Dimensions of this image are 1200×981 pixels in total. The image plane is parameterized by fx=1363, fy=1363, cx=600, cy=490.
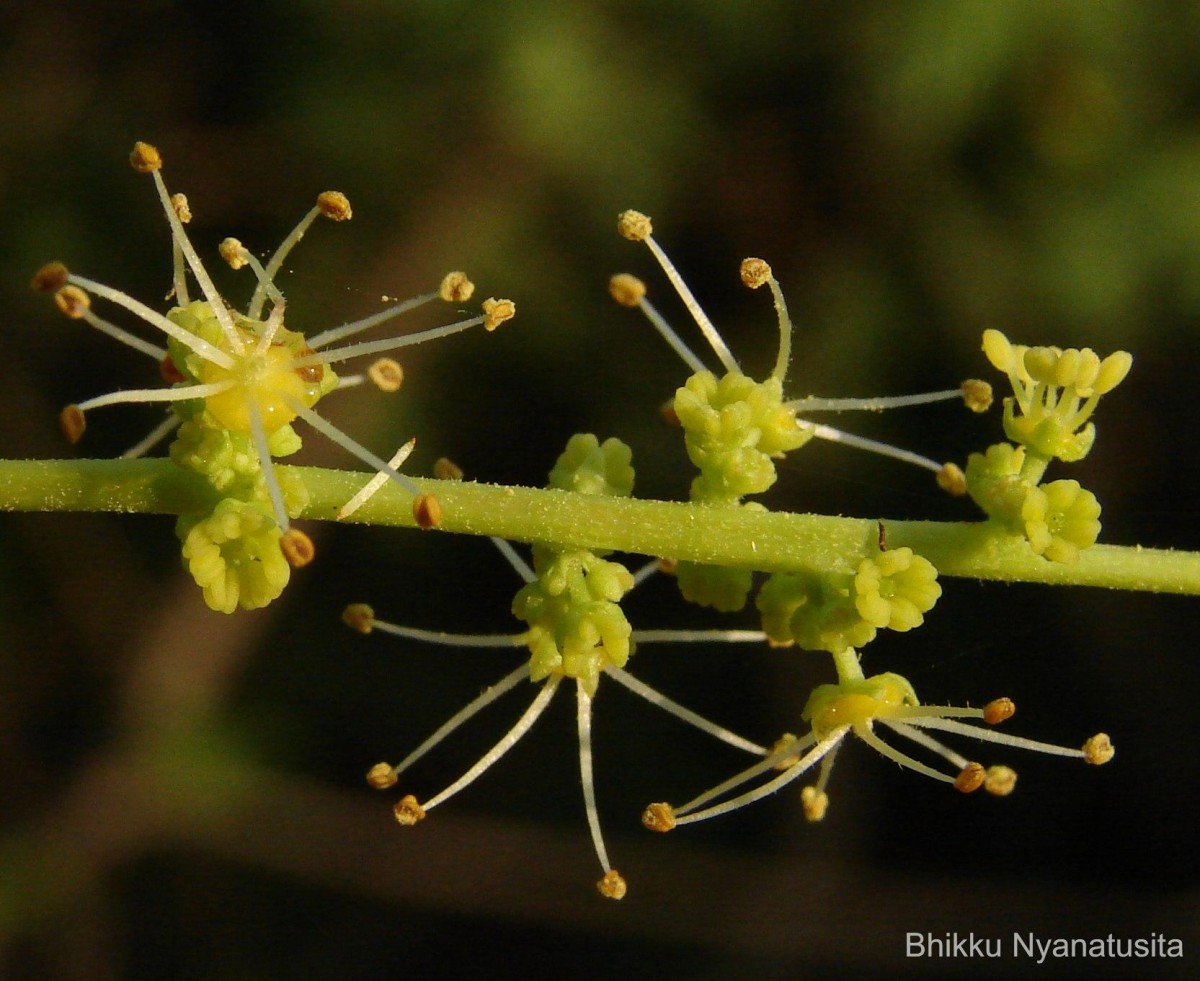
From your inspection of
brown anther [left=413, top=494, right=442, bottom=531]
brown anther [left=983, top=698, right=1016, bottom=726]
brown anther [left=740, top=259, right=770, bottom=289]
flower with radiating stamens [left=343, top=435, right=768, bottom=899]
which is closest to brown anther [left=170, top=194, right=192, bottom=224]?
brown anther [left=413, top=494, right=442, bottom=531]

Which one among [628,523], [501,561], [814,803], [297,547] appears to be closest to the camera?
[297,547]

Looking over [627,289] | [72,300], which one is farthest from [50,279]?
[627,289]

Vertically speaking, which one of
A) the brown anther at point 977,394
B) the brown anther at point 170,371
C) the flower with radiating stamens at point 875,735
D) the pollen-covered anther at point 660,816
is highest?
the brown anther at point 977,394

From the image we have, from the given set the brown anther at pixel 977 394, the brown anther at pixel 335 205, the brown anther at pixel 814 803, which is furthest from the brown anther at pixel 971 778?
the brown anther at pixel 335 205

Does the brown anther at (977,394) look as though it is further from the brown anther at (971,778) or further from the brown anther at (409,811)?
the brown anther at (409,811)

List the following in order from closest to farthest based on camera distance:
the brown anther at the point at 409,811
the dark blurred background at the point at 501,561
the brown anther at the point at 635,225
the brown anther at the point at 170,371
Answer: the brown anther at the point at 170,371 < the brown anther at the point at 635,225 < the brown anther at the point at 409,811 < the dark blurred background at the point at 501,561

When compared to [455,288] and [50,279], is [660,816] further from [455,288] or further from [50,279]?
[50,279]
